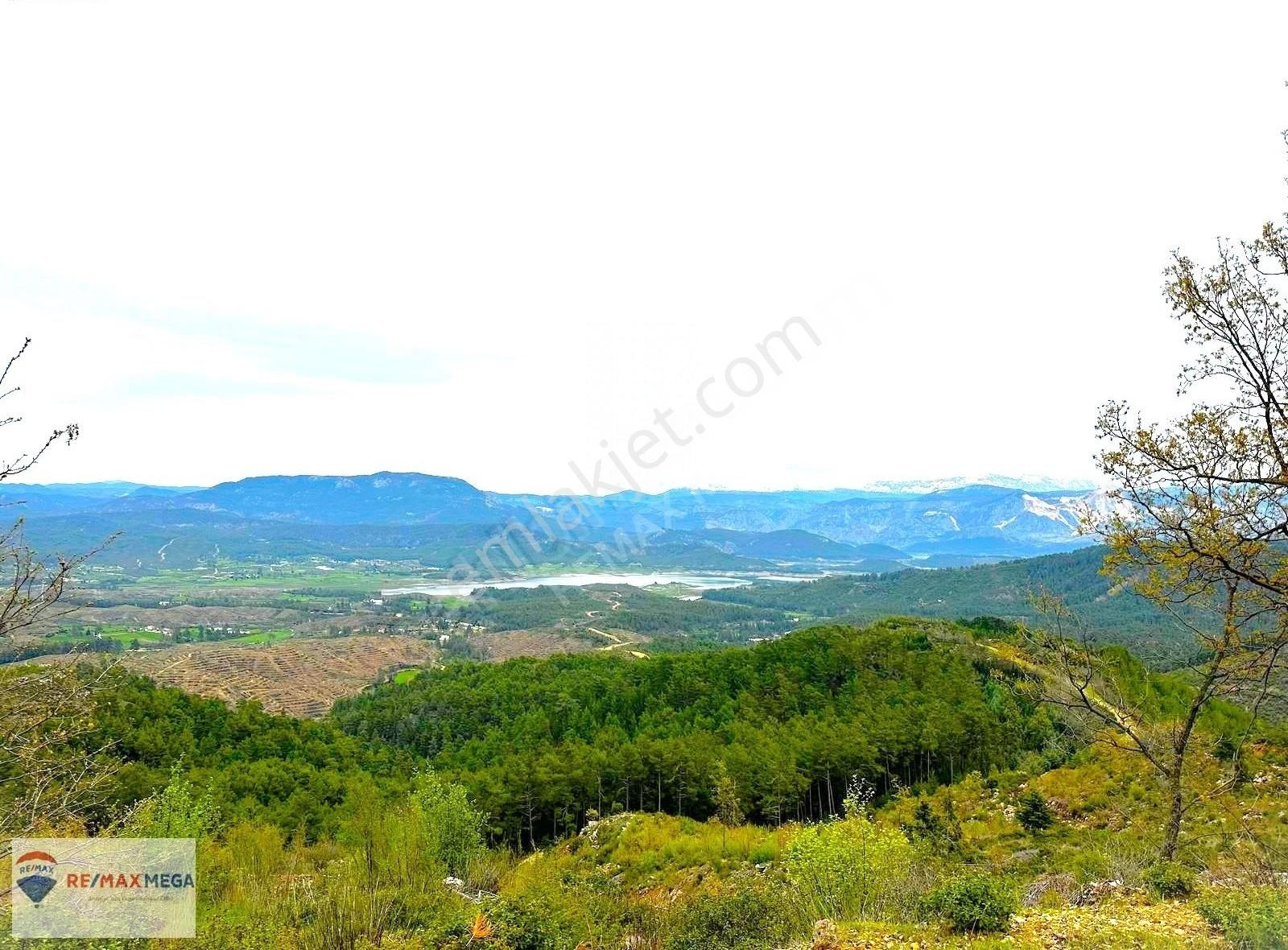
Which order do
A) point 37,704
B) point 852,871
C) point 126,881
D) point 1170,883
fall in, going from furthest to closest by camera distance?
point 126,881
point 852,871
point 1170,883
point 37,704

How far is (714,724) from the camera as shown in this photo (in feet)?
161

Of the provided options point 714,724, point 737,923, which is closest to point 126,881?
point 737,923

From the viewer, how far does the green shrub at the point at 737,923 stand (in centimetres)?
1000

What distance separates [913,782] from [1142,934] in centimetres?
3593

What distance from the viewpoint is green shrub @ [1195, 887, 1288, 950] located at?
725cm

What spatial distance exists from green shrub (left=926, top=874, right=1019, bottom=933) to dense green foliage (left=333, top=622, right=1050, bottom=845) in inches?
408

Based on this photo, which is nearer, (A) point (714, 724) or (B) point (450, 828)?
(B) point (450, 828)

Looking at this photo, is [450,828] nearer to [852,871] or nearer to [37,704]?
[852,871]

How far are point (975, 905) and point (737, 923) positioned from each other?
12.5ft

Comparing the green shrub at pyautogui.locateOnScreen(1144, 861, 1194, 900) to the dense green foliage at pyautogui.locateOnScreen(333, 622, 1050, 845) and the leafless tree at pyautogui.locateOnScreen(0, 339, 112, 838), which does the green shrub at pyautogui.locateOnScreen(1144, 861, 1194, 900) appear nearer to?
the dense green foliage at pyautogui.locateOnScreen(333, 622, 1050, 845)

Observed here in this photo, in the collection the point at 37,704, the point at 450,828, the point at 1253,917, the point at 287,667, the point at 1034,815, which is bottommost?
the point at 287,667

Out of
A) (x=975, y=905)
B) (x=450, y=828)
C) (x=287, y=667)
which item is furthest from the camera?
(x=287, y=667)

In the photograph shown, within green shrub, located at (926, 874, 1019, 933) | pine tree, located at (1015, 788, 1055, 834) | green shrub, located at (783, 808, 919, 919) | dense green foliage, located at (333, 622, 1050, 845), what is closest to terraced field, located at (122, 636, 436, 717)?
dense green foliage, located at (333, 622, 1050, 845)

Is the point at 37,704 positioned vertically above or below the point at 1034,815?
above
